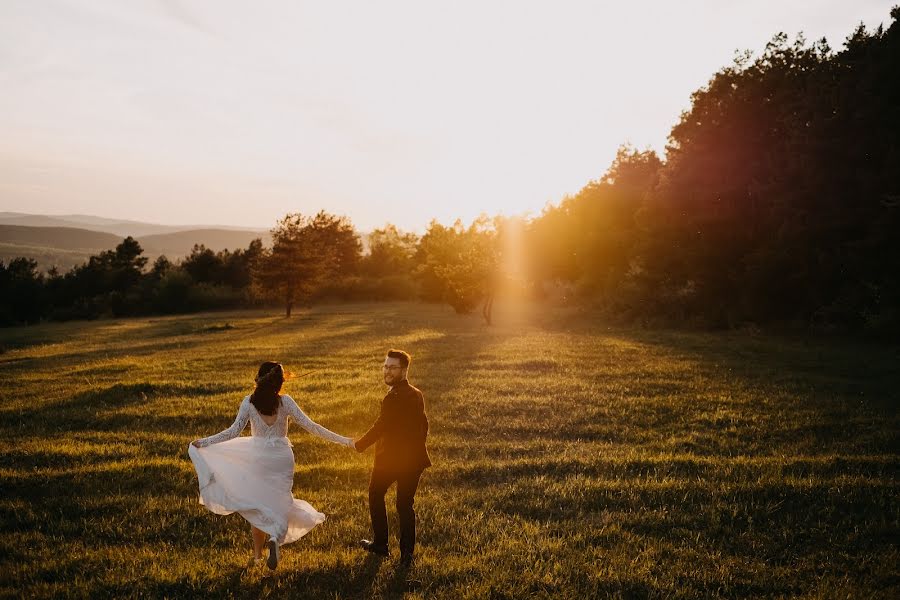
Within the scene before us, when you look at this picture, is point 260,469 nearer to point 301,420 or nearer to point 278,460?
point 278,460

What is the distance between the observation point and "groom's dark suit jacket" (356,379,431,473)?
21.3ft

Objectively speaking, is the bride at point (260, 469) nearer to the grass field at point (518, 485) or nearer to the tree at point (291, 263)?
the grass field at point (518, 485)

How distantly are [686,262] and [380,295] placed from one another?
153 feet

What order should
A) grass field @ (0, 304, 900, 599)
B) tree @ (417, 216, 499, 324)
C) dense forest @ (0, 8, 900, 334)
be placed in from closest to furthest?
1. grass field @ (0, 304, 900, 599)
2. dense forest @ (0, 8, 900, 334)
3. tree @ (417, 216, 499, 324)

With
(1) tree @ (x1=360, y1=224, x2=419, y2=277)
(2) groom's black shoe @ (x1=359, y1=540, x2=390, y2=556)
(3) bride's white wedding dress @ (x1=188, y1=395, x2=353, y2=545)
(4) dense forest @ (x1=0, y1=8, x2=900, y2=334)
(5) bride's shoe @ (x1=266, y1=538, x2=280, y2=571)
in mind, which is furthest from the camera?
(1) tree @ (x1=360, y1=224, x2=419, y2=277)

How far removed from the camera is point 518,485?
31.6 feet

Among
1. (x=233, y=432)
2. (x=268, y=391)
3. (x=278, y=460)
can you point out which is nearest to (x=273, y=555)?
(x=278, y=460)

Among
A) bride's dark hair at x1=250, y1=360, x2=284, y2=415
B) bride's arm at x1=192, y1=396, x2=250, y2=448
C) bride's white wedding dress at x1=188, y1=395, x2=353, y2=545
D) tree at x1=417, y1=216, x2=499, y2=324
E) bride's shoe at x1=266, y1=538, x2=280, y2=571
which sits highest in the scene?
tree at x1=417, y1=216, x2=499, y2=324

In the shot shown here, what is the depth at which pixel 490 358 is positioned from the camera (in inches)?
950

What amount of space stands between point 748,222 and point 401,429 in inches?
1406

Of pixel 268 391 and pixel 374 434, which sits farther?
pixel 374 434

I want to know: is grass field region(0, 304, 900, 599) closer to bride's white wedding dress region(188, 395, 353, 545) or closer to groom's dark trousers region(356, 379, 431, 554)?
bride's white wedding dress region(188, 395, 353, 545)

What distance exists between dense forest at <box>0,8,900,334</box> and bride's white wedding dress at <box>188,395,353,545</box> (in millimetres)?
27726

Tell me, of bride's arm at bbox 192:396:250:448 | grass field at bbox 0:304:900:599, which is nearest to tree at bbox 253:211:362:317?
grass field at bbox 0:304:900:599
